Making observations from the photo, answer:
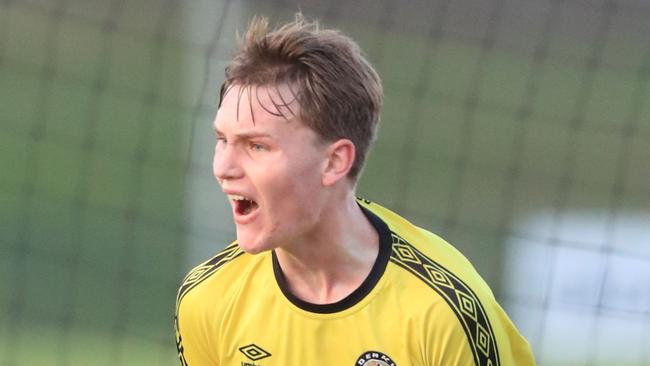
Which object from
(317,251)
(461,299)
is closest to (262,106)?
(317,251)

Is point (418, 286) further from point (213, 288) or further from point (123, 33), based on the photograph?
point (123, 33)

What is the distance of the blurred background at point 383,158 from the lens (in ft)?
25.6

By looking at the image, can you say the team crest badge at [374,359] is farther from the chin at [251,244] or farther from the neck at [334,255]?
the chin at [251,244]

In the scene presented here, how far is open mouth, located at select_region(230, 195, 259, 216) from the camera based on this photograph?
290 cm

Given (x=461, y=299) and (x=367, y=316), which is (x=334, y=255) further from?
(x=461, y=299)

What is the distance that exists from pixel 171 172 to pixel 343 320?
7482 millimetres

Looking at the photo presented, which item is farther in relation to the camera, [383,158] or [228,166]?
[383,158]

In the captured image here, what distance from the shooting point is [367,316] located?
299cm

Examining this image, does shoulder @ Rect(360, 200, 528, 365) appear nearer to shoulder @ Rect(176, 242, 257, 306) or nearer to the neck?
the neck

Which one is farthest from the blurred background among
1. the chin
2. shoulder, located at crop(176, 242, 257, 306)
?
the chin

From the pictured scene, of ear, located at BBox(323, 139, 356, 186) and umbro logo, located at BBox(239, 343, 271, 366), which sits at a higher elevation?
ear, located at BBox(323, 139, 356, 186)

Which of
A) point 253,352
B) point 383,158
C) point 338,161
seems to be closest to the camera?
point 338,161

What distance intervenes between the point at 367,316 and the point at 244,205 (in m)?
0.42

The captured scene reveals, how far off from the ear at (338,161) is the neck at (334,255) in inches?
3.7
